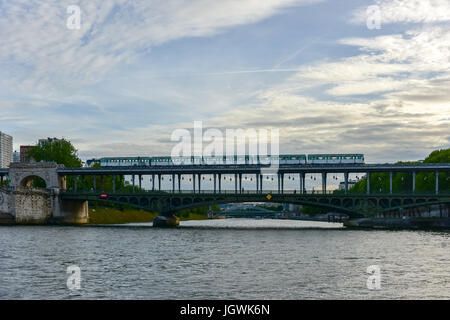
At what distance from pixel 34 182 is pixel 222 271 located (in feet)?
405

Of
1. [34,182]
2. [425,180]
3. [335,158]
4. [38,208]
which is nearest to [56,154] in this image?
[34,182]

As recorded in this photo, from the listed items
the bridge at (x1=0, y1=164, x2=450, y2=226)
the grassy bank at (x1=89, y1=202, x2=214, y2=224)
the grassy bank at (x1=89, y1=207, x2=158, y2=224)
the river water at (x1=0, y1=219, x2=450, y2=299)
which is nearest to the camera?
the river water at (x1=0, y1=219, x2=450, y2=299)

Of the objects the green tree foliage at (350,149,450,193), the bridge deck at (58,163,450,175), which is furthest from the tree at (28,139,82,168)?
the green tree foliage at (350,149,450,193)

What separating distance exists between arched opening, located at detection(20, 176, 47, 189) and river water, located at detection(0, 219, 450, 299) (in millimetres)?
73916

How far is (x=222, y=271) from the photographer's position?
4078 cm

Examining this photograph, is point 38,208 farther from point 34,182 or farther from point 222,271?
point 222,271

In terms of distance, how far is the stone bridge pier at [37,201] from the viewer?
361 feet

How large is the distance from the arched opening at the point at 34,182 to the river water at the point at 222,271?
73916 mm

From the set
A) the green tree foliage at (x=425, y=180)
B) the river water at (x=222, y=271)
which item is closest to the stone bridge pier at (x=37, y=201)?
the river water at (x=222, y=271)

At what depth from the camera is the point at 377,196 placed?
4323 inches

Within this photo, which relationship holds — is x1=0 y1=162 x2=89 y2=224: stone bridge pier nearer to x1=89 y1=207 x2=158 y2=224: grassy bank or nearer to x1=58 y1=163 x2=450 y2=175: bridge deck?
x1=89 y1=207 x2=158 y2=224: grassy bank

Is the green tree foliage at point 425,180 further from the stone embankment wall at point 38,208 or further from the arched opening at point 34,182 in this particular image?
the arched opening at point 34,182

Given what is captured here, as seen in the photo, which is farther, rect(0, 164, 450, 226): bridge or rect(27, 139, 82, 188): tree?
rect(27, 139, 82, 188): tree

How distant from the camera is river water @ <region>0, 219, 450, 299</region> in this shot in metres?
31.8
